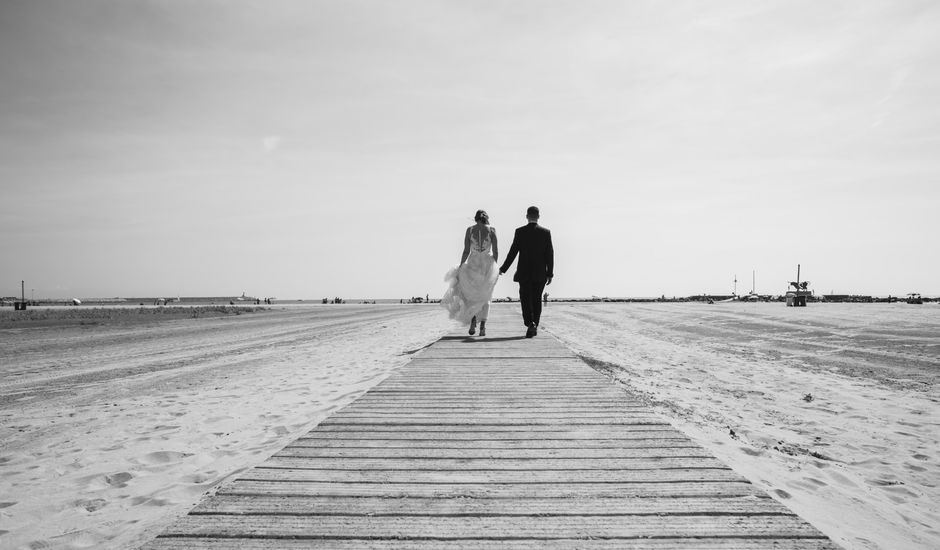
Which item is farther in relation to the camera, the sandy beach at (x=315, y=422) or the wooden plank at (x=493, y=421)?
the wooden plank at (x=493, y=421)

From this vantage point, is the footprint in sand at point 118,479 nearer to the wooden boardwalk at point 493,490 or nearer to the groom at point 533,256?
the wooden boardwalk at point 493,490

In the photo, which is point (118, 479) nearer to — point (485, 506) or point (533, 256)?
point (485, 506)

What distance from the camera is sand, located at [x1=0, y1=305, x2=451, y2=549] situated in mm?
3029

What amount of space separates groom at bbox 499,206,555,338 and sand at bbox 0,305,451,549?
2.79 metres

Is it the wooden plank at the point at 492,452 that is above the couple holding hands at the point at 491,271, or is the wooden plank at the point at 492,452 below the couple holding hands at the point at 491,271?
below

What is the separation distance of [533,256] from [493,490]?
277 inches

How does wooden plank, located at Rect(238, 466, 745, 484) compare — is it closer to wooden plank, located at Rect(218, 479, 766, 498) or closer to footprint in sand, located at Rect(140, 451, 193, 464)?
wooden plank, located at Rect(218, 479, 766, 498)

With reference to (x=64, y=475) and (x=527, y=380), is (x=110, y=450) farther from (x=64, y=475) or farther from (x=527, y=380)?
(x=527, y=380)

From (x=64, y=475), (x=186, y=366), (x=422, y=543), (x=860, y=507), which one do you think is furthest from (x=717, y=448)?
(x=186, y=366)

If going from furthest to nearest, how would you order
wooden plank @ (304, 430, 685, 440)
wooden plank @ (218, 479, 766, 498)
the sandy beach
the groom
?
the groom, wooden plank @ (304, 430, 685, 440), the sandy beach, wooden plank @ (218, 479, 766, 498)

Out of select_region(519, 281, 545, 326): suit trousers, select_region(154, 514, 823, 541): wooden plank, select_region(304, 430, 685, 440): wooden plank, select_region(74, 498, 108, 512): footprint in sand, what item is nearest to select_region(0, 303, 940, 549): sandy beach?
select_region(74, 498, 108, 512): footprint in sand

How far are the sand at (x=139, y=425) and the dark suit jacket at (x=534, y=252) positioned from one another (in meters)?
2.96

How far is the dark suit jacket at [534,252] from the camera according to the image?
9305 millimetres

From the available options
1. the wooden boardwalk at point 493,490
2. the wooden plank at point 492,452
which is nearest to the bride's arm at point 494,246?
the wooden boardwalk at point 493,490
